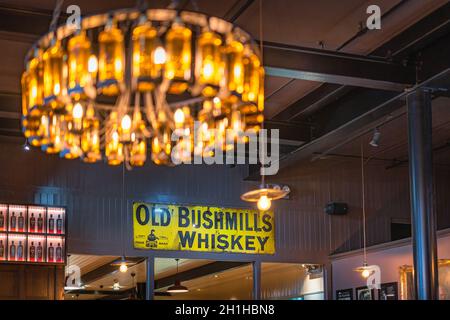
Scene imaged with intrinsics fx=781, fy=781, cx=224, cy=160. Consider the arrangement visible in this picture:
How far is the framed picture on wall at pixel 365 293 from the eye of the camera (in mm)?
12305

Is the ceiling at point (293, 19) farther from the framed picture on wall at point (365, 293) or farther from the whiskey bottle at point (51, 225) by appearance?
the framed picture on wall at point (365, 293)

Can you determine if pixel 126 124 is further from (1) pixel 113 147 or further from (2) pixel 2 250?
(2) pixel 2 250

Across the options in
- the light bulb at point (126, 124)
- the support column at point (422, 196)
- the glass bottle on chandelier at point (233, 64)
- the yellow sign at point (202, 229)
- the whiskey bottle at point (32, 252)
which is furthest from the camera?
the yellow sign at point (202, 229)

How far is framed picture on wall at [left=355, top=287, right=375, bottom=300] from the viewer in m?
12.3

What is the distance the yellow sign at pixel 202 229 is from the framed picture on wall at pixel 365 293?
1.53 meters

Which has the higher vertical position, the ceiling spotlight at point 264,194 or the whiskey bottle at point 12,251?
the whiskey bottle at point 12,251

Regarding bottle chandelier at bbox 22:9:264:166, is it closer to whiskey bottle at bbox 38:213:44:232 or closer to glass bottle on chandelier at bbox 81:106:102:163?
glass bottle on chandelier at bbox 81:106:102:163

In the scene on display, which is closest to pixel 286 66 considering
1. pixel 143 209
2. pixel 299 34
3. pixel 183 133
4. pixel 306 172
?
pixel 299 34

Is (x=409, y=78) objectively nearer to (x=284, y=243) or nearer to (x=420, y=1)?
(x=420, y=1)

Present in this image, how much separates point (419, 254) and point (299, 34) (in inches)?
102

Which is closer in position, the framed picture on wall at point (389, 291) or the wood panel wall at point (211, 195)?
the wood panel wall at point (211, 195)

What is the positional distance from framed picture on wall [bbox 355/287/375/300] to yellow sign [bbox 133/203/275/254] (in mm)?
1533

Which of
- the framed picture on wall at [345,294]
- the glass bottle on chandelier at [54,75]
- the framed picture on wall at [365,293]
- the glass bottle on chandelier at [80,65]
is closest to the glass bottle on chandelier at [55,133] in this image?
the glass bottle on chandelier at [54,75]

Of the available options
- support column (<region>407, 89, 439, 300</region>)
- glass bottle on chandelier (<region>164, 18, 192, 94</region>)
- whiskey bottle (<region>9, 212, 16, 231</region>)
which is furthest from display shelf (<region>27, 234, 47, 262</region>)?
glass bottle on chandelier (<region>164, 18, 192, 94</region>)
